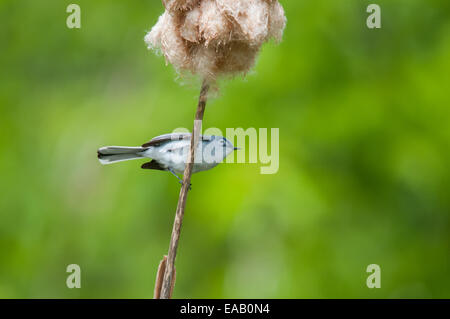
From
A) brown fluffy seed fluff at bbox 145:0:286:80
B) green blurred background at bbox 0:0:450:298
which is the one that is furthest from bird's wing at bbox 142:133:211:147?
green blurred background at bbox 0:0:450:298

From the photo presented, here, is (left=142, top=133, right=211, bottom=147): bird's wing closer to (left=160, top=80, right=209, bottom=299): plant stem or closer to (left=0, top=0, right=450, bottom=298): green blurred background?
(left=160, top=80, right=209, bottom=299): plant stem

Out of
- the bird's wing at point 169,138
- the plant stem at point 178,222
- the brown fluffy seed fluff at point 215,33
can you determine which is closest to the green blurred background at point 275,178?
the bird's wing at point 169,138

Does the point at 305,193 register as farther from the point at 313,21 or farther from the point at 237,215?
the point at 313,21

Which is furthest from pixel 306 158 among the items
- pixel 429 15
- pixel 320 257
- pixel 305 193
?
pixel 429 15

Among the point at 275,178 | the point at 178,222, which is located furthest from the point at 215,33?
the point at 275,178

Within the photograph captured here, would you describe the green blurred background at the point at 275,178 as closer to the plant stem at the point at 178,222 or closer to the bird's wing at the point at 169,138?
the bird's wing at the point at 169,138

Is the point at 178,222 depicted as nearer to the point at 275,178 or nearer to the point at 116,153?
the point at 116,153

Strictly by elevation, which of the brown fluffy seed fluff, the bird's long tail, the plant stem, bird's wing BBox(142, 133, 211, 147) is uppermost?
the brown fluffy seed fluff
